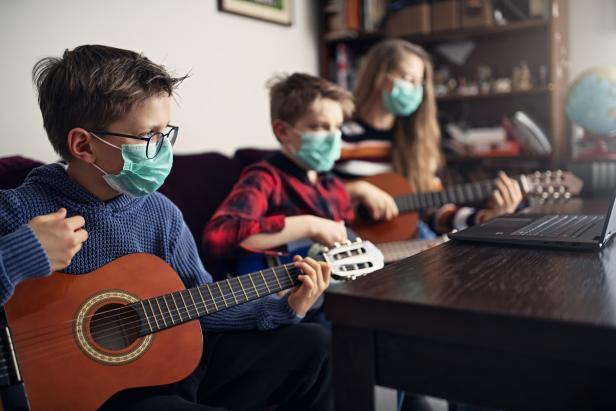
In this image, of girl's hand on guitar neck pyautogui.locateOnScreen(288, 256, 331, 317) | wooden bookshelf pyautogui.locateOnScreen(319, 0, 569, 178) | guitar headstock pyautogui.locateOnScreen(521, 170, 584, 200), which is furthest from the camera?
wooden bookshelf pyautogui.locateOnScreen(319, 0, 569, 178)

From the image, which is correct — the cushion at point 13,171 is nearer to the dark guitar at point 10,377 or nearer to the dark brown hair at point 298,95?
the dark guitar at point 10,377

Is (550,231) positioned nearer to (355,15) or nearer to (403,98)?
(403,98)

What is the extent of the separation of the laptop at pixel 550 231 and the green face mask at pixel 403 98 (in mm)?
921

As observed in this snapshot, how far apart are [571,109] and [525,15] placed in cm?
63

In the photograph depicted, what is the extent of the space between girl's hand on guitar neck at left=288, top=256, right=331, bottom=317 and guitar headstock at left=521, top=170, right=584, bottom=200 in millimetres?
1006

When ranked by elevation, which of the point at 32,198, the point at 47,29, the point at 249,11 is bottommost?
the point at 32,198

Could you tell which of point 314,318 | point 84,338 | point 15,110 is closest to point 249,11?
point 15,110

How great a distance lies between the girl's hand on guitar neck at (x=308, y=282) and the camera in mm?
1096

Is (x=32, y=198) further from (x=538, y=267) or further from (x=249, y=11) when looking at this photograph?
(x=249, y=11)

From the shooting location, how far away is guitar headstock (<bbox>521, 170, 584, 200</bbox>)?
5.84 ft

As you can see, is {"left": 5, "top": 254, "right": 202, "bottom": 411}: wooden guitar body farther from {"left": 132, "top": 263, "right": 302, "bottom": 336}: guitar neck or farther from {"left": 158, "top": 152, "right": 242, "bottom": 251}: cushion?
{"left": 158, "top": 152, "right": 242, "bottom": 251}: cushion

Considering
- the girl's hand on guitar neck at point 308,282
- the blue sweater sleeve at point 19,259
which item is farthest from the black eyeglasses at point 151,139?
the girl's hand on guitar neck at point 308,282

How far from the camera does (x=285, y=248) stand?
56.9 inches

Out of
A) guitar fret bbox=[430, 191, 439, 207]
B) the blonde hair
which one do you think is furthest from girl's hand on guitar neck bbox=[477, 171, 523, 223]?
the blonde hair
